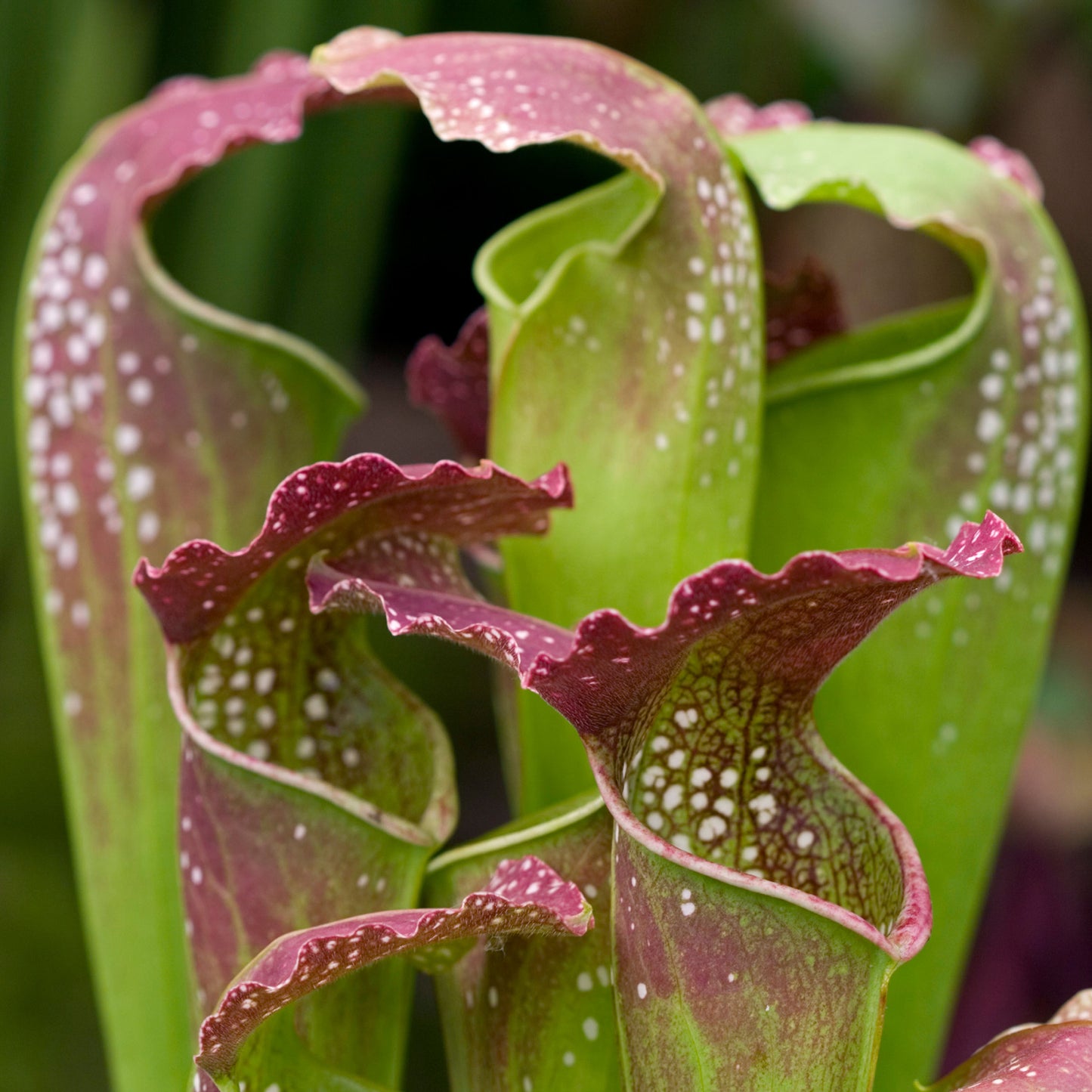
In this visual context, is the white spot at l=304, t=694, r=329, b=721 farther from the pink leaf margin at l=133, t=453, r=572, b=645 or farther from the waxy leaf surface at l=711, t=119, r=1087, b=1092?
the waxy leaf surface at l=711, t=119, r=1087, b=1092

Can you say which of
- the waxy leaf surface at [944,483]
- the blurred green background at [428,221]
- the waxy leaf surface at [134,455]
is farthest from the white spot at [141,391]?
the blurred green background at [428,221]

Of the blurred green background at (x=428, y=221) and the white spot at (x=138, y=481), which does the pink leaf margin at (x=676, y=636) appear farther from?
the blurred green background at (x=428, y=221)

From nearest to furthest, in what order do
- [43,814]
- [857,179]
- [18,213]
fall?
[857,179] < [18,213] < [43,814]

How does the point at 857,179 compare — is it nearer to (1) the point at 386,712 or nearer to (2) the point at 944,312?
(2) the point at 944,312

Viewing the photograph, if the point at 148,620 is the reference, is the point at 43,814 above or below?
below

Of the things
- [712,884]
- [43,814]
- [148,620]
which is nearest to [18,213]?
[43,814]
